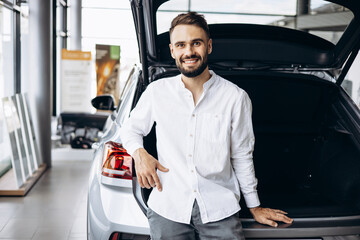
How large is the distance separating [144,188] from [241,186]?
44cm

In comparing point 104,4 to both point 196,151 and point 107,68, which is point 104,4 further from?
point 196,151

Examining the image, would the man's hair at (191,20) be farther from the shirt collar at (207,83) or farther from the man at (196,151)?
the shirt collar at (207,83)

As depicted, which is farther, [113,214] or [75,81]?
[75,81]

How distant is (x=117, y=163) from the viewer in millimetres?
1974

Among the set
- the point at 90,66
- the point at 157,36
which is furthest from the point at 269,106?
the point at 90,66

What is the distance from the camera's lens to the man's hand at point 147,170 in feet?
5.76

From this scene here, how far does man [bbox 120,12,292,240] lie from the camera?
1.71m

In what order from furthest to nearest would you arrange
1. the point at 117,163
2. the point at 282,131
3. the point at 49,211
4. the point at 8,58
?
the point at 8,58 < the point at 49,211 < the point at 282,131 < the point at 117,163

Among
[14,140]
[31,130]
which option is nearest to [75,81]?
[31,130]

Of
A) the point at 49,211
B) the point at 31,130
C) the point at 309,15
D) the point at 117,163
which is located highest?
the point at 309,15

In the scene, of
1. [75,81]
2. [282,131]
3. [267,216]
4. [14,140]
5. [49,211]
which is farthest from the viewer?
[75,81]

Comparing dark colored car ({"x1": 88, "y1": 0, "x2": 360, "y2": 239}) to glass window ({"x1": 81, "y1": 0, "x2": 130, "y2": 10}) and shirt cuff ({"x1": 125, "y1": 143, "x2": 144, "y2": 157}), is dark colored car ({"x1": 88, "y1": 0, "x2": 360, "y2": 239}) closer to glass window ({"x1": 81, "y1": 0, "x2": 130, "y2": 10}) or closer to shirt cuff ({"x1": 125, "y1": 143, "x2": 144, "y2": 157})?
shirt cuff ({"x1": 125, "y1": 143, "x2": 144, "y2": 157})

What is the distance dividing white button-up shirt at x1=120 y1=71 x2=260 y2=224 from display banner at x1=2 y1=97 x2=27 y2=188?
3224 millimetres

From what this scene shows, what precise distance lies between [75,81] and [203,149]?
6060 millimetres
